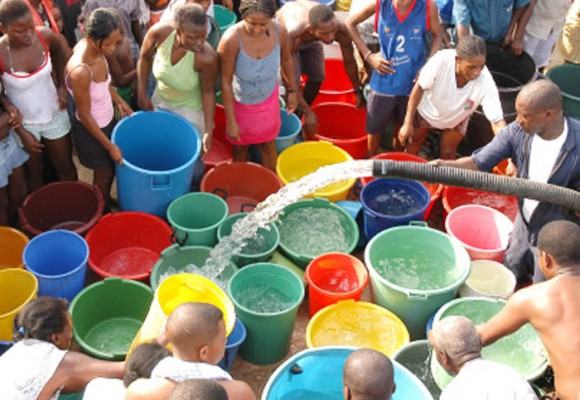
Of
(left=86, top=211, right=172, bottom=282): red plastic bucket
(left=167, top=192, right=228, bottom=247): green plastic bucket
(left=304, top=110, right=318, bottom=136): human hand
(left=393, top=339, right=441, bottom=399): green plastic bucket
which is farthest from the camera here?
(left=304, top=110, right=318, bottom=136): human hand

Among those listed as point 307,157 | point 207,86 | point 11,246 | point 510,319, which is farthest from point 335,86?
point 510,319

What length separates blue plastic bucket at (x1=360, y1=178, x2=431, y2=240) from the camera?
5207 millimetres

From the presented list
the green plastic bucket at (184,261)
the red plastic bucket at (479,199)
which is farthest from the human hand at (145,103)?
the red plastic bucket at (479,199)

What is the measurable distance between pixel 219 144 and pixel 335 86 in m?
1.60

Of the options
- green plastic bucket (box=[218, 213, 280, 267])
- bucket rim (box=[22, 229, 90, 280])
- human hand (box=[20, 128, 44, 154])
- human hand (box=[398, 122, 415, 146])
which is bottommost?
green plastic bucket (box=[218, 213, 280, 267])

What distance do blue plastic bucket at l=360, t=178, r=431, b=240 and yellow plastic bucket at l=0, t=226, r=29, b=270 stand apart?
7.52 feet

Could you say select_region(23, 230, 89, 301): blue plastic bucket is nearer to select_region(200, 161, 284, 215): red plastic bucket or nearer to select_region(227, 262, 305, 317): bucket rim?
select_region(227, 262, 305, 317): bucket rim

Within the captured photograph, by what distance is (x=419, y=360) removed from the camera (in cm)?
429

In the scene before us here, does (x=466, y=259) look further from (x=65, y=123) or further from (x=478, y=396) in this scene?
(x=65, y=123)

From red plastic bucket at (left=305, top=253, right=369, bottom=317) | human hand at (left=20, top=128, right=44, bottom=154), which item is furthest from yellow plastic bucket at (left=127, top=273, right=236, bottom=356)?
human hand at (left=20, top=128, right=44, bottom=154)

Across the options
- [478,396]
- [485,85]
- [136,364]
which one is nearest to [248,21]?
[485,85]

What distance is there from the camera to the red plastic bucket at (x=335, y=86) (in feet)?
21.1

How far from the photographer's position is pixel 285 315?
420cm

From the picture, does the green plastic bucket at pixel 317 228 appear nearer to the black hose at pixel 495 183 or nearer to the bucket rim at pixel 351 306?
the bucket rim at pixel 351 306
